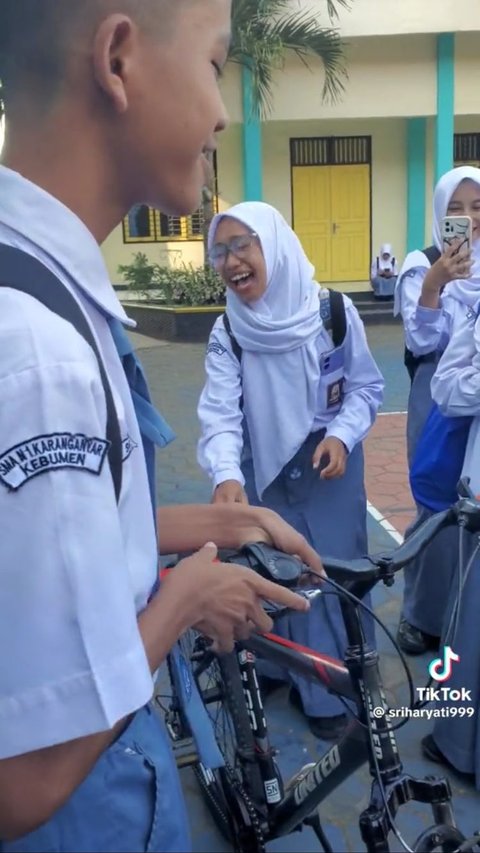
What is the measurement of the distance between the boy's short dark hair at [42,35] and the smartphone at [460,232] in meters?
2.28

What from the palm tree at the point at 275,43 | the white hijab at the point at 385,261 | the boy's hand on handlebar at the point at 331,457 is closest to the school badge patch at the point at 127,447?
the boy's hand on handlebar at the point at 331,457

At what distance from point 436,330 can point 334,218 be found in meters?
12.3

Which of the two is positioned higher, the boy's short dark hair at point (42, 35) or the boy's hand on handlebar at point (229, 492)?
the boy's short dark hair at point (42, 35)

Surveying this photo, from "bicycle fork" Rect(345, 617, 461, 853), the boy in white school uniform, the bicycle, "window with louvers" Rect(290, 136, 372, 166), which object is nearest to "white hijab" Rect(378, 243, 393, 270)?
"window with louvers" Rect(290, 136, 372, 166)

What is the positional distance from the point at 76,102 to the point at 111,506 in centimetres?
44

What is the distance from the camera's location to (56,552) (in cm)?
73

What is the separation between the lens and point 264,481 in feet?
9.09

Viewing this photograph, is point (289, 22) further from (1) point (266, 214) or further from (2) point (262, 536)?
(2) point (262, 536)

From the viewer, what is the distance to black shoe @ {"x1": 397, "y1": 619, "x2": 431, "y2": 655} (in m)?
3.25

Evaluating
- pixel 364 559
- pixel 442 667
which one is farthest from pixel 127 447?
pixel 442 667

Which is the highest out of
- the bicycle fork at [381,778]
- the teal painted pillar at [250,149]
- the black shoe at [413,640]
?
the teal painted pillar at [250,149]

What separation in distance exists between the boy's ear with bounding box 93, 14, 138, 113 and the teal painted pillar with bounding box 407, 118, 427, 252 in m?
14.3

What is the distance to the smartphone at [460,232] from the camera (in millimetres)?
3020

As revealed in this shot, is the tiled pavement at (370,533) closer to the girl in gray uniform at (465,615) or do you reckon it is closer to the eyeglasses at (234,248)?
the girl in gray uniform at (465,615)
